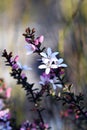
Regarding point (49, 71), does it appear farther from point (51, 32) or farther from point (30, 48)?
point (51, 32)

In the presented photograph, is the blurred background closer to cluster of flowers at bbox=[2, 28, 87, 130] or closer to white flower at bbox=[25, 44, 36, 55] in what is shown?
cluster of flowers at bbox=[2, 28, 87, 130]

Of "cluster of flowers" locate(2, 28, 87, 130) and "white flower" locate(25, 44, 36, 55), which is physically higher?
"white flower" locate(25, 44, 36, 55)

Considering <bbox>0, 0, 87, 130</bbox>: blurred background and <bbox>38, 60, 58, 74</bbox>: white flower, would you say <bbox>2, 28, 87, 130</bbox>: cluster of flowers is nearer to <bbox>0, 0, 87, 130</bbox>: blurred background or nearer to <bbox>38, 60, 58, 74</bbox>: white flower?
<bbox>38, 60, 58, 74</bbox>: white flower

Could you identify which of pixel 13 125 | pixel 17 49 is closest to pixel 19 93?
pixel 17 49

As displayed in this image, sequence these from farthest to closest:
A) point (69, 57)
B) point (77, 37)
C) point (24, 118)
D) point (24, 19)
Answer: point (24, 19) → point (24, 118) → point (69, 57) → point (77, 37)

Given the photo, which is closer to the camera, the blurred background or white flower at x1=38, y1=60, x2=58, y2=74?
white flower at x1=38, y1=60, x2=58, y2=74

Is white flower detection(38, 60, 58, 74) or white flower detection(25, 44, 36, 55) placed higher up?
white flower detection(25, 44, 36, 55)

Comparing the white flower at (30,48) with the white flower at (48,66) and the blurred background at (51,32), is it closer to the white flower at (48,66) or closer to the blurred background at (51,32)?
the white flower at (48,66)

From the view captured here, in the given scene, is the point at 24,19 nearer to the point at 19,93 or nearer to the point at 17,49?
the point at 17,49

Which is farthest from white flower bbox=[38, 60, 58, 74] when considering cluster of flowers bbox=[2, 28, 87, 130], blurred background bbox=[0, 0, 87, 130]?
blurred background bbox=[0, 0, 87, 130]
